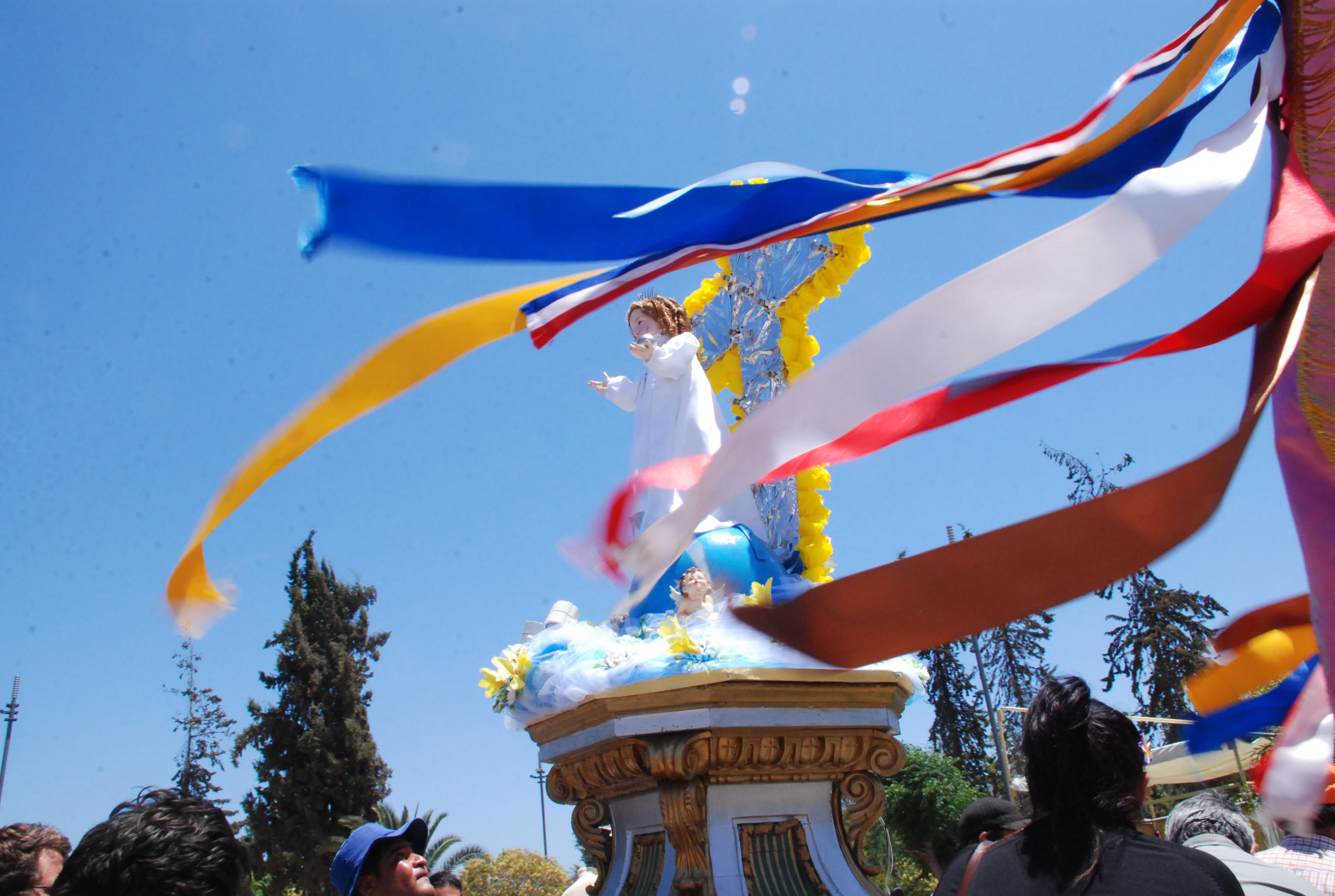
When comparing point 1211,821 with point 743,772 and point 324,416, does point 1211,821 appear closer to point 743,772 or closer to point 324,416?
point 743,772

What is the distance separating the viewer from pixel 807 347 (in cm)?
602

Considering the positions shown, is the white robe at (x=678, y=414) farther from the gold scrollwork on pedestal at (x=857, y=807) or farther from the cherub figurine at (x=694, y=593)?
the gold scrollwork on pedestal at (x=857, y=807)

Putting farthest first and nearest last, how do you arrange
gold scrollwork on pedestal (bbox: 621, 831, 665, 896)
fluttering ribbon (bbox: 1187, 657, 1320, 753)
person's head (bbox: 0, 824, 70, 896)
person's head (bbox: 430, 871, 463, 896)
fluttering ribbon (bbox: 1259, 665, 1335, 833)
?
gold scrollwork on pedestal (bbox: 621, 831, 665, 896) < person's head (bbox: 430, 871, 463, 896) < person's head (bbox: 0, 824, 70, 896) < fluttering ribbon (bbox: 1187, 657, 1320, 753) < fluttering ribbon (bbox: 1259, 665, 1335, 833)

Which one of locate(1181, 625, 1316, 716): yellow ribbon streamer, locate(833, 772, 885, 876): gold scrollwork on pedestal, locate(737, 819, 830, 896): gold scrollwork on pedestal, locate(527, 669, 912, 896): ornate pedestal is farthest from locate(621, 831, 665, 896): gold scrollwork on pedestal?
locate(1181, 625, 1316, 716): yellow ribbon streamer

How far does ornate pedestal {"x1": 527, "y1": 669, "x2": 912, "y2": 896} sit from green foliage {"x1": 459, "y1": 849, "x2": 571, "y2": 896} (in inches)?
905

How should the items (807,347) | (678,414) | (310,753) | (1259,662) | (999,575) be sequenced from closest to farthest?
1. (999,575)
2. (1259,662)
3. (678,414)
4. (807,347)
5. (310,753)

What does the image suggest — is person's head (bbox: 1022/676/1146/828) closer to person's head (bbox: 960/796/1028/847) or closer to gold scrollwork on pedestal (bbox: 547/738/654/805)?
person's head (bbox: 960/796/1028/847)

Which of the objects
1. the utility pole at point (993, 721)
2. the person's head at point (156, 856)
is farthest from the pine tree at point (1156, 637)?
the person's head at point (156, 856)

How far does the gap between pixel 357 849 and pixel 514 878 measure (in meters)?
25.2

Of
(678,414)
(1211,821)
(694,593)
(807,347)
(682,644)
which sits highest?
(807,347)

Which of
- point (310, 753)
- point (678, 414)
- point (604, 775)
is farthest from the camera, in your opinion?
point (310, 753)

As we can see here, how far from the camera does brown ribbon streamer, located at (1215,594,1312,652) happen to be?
2.14 metres

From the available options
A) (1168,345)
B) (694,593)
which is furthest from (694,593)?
(1168,345)

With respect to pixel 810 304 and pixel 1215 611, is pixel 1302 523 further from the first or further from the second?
pixel 1215 611
